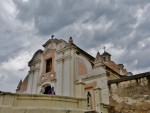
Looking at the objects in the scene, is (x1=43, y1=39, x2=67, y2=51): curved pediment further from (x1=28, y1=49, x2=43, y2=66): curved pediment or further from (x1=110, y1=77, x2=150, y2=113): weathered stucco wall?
(x1=110, y1=77, x2=150, y2=113): weathered stucco wall

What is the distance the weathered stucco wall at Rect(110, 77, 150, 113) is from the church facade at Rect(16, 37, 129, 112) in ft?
1.84

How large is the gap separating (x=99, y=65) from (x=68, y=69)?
2897mm

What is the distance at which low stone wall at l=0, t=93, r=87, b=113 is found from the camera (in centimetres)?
793

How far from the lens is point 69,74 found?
1563cm

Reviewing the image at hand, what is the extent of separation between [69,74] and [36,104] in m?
7.22

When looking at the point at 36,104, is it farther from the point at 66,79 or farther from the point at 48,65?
the point at 48,65

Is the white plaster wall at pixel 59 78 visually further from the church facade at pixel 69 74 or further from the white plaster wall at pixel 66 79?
the white plaster wall at pixel 66 79

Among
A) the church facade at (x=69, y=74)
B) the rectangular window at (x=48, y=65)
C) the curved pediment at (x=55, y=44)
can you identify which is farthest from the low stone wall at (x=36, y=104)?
the rectangular window at (x=48, y=65)

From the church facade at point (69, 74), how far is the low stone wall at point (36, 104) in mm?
1939

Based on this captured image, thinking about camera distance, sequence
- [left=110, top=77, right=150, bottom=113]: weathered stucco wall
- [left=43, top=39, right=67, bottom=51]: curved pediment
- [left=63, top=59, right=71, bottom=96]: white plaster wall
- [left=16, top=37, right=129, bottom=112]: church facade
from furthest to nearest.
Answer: [left=43, top=39, right=67, bottom=51]: curved pediment → [left=63, top=59, right=71, bottom=96]: white plaster wall → [left=16, top=37, right=129, bottom=112]: church facade → [left=110, top=77, right=150, bottom=113]: weathered stucco wall

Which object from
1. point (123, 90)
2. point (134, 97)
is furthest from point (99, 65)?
point (134, 97)

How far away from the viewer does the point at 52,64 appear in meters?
17.7

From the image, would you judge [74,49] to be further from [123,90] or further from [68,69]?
[123,90]

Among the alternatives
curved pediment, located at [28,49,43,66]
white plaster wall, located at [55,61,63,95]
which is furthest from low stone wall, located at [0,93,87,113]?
curved pediment, located at [28,49,43,66]
